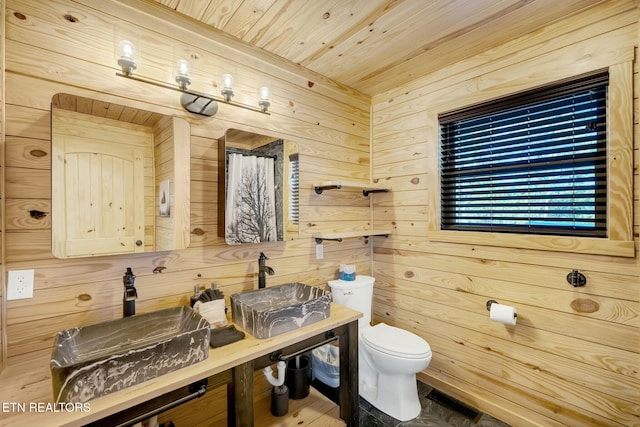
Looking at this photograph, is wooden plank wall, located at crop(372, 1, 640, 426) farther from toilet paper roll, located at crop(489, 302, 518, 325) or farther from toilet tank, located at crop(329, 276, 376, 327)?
toilet tank, located at crop(329, 276, 376, 327)

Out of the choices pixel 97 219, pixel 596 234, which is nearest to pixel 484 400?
pixel 596 234

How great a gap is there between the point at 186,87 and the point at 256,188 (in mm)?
681

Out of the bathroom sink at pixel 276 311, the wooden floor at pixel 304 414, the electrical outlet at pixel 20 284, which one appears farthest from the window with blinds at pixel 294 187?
the electrical outlet at pixel 20 284

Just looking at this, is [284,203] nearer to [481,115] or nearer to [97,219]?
[97,219]

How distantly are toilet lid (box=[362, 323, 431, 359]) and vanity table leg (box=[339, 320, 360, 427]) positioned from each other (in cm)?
31

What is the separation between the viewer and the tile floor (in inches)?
71.3

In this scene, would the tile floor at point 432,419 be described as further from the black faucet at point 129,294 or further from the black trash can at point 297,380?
the black faucet at point 129,294

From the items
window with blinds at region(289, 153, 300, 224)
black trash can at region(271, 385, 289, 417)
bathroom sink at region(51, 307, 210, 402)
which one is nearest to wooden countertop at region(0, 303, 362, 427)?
bathroom sink at region(51, 307, 210, 402)

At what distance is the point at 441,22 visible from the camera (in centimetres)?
167

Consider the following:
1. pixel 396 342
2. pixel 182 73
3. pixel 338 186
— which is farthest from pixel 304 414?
pixel 182 73

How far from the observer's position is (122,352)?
37.5 inches

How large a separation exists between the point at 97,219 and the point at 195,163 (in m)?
0.56

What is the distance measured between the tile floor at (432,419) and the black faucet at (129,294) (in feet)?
5.07

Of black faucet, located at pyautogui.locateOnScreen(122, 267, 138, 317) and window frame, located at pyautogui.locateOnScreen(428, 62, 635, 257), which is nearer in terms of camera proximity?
black faucet, located at pyautogui.locateOnScreen(122, 267, 138, 317)
